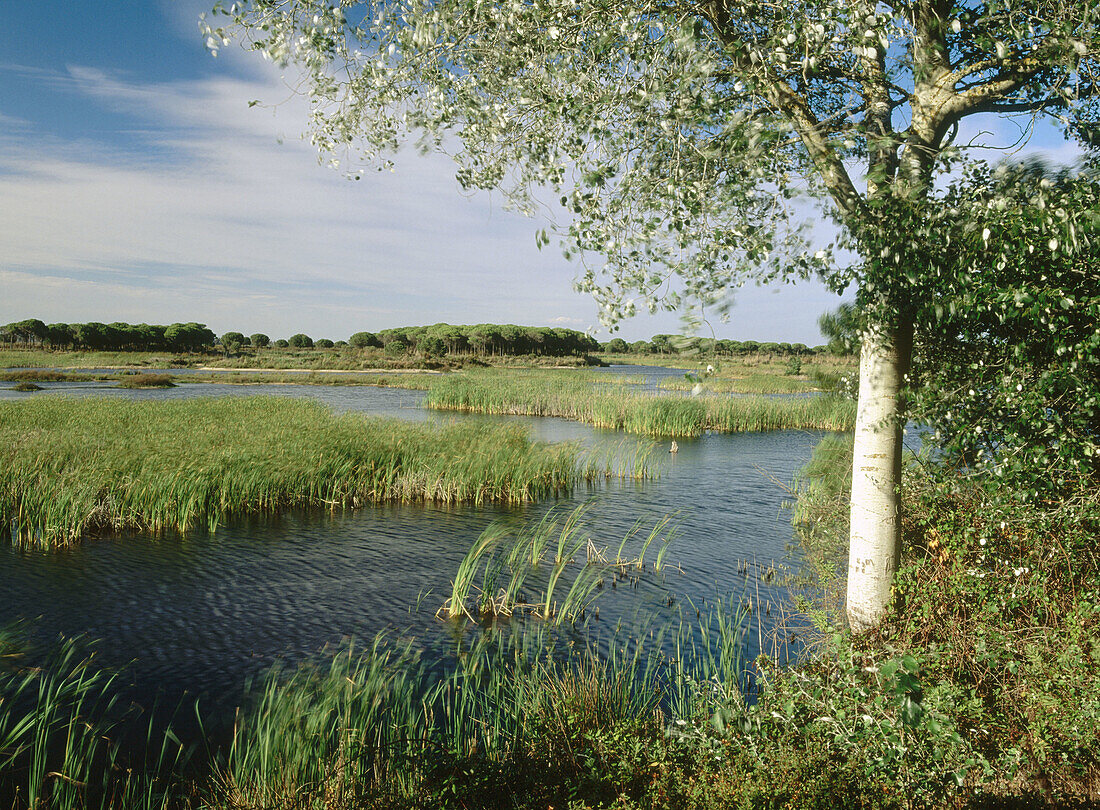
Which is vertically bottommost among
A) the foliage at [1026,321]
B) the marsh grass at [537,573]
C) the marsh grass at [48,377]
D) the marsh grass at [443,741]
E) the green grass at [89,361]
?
the marsh grass at [537,573]

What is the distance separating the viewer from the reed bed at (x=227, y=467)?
512 inches

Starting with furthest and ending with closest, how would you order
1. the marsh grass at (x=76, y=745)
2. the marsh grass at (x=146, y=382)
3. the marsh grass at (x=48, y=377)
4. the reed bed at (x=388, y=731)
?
the marsh grass at (x=48, y=377) → the marsh grass at (x=146, y=382) → the marsh grass at (x=76, y=745) → the reed bed at (x=388, y=731)

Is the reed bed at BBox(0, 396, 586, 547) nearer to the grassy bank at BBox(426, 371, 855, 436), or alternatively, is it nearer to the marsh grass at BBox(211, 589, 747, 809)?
the marsh grass at BBox(211, 589, 747, 809)

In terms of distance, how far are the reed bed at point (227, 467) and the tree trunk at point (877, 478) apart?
11312 mm

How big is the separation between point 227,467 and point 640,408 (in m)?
20.1

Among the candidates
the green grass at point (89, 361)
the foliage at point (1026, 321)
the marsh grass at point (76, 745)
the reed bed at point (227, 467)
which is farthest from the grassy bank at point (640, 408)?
the green grass at point (89, 361)

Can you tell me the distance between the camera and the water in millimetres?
8500

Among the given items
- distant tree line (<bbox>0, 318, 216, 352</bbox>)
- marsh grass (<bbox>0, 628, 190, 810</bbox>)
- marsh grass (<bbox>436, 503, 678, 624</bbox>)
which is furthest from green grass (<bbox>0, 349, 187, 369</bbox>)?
marsh grass (<bbox>0, 628, 190, 810</bbox>)

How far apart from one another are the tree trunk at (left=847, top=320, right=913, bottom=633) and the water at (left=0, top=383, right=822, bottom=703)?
2631mm

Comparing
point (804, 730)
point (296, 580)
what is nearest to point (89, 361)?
point (296, 580)

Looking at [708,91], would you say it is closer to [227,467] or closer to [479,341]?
[227,467]

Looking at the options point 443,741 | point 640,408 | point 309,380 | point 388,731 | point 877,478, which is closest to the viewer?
point 443,741

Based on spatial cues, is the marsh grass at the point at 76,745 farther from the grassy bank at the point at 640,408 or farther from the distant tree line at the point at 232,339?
the distant tree line at the point at 232,339

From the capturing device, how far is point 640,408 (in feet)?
104
